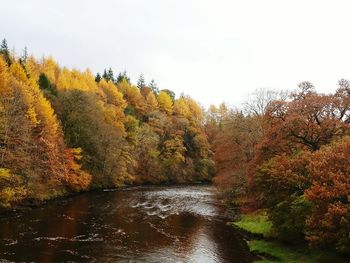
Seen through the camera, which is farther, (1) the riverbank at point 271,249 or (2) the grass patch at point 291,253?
(1) the riverbank at point 271,249

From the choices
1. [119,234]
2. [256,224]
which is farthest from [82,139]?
[256,224]

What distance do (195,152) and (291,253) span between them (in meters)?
80.9

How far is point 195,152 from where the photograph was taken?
110 m

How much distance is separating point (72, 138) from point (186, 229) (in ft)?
121

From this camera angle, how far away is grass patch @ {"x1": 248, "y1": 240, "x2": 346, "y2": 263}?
1036 inches

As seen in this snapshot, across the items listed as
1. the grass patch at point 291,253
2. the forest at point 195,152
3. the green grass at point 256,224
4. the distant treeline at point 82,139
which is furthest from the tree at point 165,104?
the grass patch at point 291,253

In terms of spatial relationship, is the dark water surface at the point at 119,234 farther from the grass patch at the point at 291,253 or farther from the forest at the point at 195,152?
the forest at the point at 195,152

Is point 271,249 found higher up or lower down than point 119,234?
lower down

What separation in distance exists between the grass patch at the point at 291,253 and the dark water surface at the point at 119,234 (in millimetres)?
1223

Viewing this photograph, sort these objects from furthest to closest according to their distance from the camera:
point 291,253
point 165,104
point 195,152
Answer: point 165,104 < point 195,152 < point 291,253

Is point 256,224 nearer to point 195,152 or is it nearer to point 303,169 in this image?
point 303,169

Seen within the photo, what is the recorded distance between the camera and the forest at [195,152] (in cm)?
2584

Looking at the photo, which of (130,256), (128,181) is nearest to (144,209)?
(130,256)

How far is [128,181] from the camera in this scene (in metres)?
86.1
